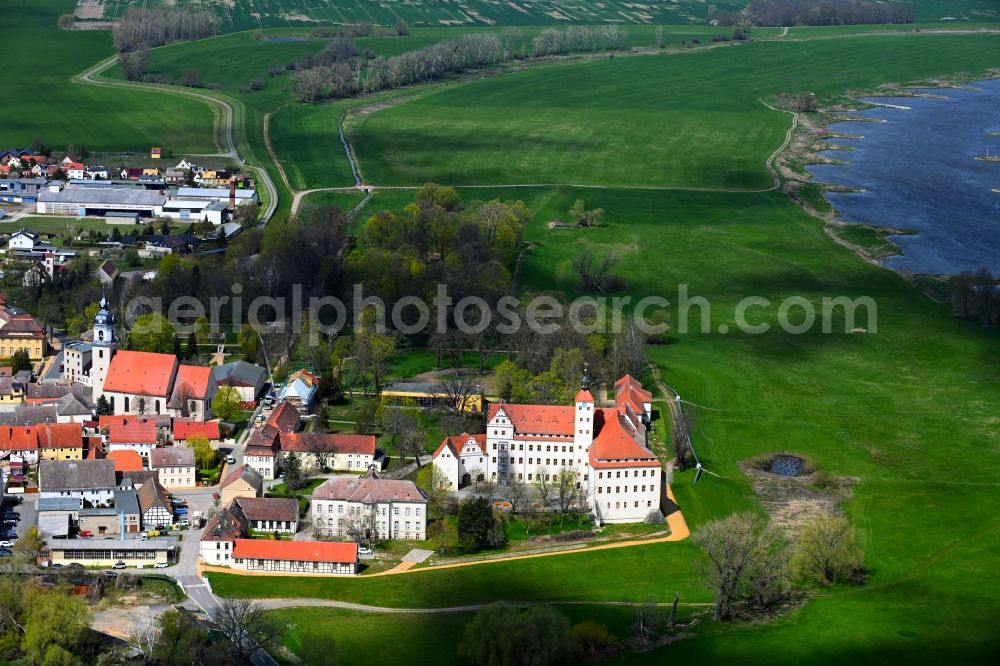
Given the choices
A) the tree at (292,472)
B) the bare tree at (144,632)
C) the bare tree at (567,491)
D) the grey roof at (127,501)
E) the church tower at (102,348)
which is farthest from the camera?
the church tower at (102,348)

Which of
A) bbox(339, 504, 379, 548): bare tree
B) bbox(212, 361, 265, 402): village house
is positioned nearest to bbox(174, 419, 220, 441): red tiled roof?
bbox(212, 361, 265, 402): village house

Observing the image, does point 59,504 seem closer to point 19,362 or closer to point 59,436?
point 59,436

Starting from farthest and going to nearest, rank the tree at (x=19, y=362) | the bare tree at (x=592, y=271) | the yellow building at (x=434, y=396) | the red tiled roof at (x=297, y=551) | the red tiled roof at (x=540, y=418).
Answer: the bare tree at (x=592, y=271)
the tree at (x=19, y=362)
the yellow building at (x=434, y=396)
the red tiled roof at (x=540, y=418)
the red tiled roof at (x=297, y=551)

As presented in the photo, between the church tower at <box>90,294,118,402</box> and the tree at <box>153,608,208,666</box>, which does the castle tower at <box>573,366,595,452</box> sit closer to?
the tree at <box>153,608,208,666</box>

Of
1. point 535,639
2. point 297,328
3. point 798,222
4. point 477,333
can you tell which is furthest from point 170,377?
point 798,222

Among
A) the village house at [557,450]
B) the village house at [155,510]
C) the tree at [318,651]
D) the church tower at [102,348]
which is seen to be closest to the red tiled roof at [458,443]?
the village house at [557,450]

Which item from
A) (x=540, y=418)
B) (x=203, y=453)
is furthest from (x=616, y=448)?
(x=203, y=453)

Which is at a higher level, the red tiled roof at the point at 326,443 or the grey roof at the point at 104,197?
the grey roof at the point at 104,197

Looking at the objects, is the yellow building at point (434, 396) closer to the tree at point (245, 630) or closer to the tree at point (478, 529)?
the tree at point (478, 529)
